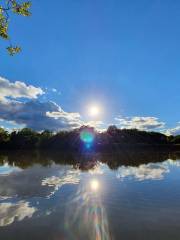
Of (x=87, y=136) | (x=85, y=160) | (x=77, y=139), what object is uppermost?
(x=87, y=136)

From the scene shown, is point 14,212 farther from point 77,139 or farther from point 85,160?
point 77,139

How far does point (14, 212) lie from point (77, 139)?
11016 centimetres

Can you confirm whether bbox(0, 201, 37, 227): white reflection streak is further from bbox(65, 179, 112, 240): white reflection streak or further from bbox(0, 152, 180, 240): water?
bbox(65, 179, 112, 240): white reflection streak

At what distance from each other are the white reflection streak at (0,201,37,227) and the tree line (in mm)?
95210

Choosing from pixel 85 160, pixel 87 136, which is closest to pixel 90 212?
pixel 85 160

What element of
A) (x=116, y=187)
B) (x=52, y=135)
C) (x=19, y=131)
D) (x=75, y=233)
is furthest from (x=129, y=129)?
(x=75, y=233)

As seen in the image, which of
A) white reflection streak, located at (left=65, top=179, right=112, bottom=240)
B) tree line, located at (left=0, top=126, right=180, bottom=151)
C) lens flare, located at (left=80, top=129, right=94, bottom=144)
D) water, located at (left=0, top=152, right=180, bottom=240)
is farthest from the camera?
lens flare, located at (left=80, top=129, right=94, bottom=144)

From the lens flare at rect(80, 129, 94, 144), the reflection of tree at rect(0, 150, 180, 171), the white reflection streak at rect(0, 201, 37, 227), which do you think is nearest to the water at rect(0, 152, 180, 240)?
the white reflection streak at rect(0, 201, 37, 227)

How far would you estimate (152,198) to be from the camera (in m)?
16.5

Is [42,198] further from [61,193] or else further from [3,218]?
[3,218]

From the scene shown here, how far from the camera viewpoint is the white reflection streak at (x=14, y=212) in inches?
482

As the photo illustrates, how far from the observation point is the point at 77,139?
405ft

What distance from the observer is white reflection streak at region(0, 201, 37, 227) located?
40.2 ft

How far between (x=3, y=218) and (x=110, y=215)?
15.1 feet
